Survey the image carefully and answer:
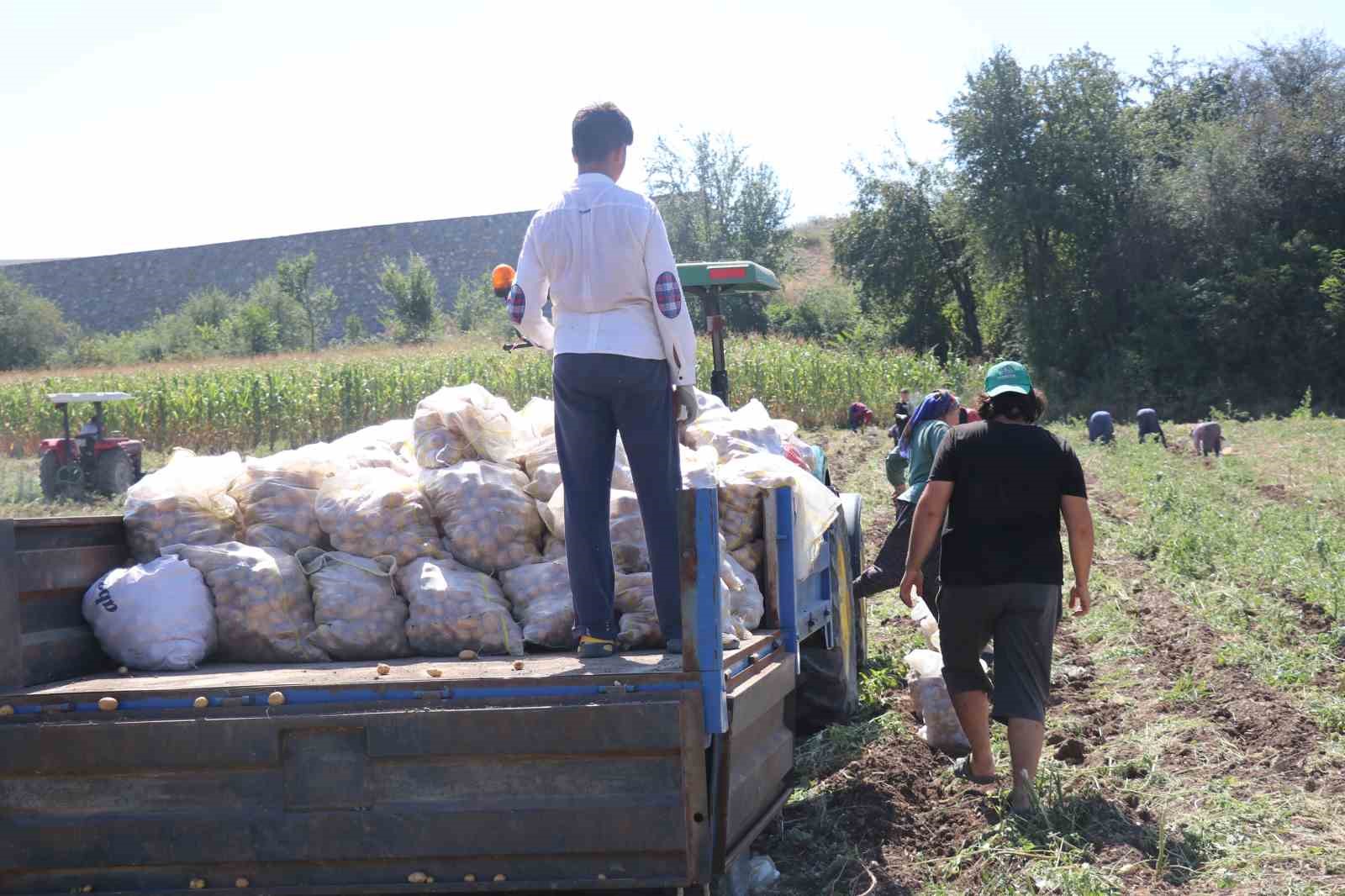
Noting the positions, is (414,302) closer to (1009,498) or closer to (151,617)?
(1009,498)

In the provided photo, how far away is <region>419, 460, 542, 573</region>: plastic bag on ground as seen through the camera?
13.7 ft

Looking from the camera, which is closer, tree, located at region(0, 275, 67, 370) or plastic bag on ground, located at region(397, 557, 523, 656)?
plastic bag on ground, located at region(397, 557, 523, 656)

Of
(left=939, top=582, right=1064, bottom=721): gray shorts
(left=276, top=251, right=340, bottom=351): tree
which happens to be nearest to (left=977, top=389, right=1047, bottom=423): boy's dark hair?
(left=939, top=582, right=1064, bottom=721): gray shorts

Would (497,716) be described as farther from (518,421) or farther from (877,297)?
(877,297)

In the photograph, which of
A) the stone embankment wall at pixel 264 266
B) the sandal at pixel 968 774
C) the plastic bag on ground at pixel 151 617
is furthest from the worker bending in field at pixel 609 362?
the stone embankment wall at pixel 264 266

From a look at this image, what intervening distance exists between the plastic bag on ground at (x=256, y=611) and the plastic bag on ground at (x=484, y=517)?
57 cm

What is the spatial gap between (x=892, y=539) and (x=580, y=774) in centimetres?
426

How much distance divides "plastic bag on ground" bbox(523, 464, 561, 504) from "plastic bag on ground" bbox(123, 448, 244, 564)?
1069 millimetres

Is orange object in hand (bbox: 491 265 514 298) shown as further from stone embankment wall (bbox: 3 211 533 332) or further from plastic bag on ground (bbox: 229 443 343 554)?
stone embankment wall (bbox: 3 211 533 332)

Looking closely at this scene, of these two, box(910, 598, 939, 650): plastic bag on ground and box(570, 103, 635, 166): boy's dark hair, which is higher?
box(570, 103, 635, 166): boy's dark hair

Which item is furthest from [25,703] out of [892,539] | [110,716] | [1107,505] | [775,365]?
[775,365]

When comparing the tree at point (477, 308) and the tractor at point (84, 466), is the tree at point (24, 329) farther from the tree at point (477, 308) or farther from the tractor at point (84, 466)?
the tractor at point (84, 466)

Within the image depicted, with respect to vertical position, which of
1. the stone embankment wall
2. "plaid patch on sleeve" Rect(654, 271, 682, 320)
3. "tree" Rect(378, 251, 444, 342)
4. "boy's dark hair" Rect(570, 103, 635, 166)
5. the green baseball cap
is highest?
the stone embankment wall

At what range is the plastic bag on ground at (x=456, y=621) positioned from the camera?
3.82 meters
